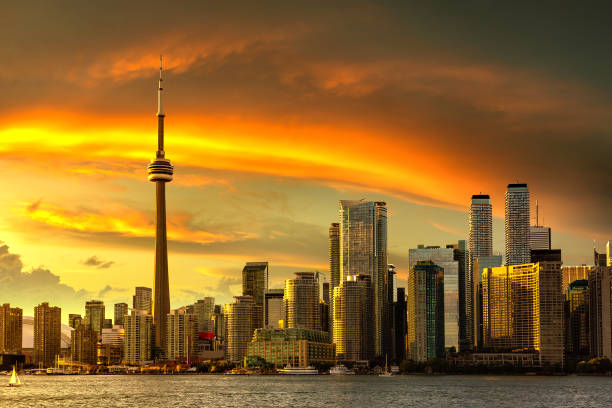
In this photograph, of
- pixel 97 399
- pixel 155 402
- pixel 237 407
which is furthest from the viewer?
pixel 97 399

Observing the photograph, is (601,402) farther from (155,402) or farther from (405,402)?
(155,402)

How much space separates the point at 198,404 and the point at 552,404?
227 ft

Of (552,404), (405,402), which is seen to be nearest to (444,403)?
(405,402)

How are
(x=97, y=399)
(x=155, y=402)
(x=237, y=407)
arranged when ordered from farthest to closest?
(x=97, y=399)
(x=155, y=402)
(x=237, y=407)

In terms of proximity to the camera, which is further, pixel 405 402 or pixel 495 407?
pixel 405 402

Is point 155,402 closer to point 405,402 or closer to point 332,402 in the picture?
point 332,402

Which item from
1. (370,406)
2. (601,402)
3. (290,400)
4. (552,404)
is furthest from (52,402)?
(601,402)

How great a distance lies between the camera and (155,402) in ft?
611

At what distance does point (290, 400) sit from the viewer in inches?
7662

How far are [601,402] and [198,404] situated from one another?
8208cm

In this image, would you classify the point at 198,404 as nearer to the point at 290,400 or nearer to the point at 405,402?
the point at 290,400

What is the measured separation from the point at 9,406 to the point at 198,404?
34.8m

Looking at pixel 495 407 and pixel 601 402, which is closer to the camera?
pixel 495 407

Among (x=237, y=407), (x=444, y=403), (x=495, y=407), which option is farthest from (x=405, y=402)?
(x=237, y=407)
